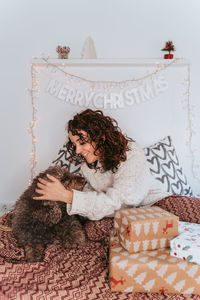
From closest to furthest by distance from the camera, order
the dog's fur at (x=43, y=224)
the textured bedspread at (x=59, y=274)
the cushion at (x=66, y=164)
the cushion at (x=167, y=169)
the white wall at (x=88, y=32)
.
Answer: the textured bedspread at (x=59, y=274), the dog's fur at (x=43, y=224), the cushion at (x=167, y=169), the cushion at (x=66, y=164), the white wall at (x=88, y=32)

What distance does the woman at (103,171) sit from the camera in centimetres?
132

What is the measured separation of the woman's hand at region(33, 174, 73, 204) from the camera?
1272 mm

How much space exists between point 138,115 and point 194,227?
109cm

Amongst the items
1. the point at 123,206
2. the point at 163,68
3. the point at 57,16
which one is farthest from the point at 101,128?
the point at 57,16

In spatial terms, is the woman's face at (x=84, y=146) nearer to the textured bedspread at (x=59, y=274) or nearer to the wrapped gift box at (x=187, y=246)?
the textured bedspread at (x=59, y=274)

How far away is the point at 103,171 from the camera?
1.51 m

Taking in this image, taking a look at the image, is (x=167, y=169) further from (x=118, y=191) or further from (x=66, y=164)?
(x=66, y=164)

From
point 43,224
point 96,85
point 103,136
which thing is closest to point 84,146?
point 103,136

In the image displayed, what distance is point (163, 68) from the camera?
81.8 inches

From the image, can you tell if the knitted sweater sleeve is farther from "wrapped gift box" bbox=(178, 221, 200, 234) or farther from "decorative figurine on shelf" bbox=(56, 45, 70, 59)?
"decorative figurine on shelf" bbox=(56, 45, 70, 59)

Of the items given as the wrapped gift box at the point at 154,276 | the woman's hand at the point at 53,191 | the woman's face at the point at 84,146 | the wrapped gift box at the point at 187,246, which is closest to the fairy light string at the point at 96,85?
the woman's face at the point at 84,146

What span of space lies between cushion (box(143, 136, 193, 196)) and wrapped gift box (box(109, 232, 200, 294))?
0.77m

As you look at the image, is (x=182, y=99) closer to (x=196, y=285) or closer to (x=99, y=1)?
(x=99, y=1)

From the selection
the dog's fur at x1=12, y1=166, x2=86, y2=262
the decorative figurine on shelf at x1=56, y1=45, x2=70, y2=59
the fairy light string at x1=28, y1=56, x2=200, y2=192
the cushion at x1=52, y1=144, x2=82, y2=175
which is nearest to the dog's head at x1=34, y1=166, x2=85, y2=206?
the dog's fur at x1=12, y1=166, x2=86, y2=262
